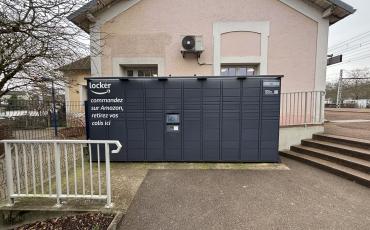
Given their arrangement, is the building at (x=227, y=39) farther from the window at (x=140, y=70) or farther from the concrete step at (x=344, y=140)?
the concrete step at (x=344, y=140)

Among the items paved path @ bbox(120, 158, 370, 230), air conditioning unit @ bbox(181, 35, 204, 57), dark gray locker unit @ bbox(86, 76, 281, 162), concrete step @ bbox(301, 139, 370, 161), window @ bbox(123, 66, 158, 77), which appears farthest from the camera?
window @ bbox(123, 66, 158, 77)

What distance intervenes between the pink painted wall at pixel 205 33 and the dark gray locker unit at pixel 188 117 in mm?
2033

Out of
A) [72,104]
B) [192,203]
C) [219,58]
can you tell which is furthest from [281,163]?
[72,104]

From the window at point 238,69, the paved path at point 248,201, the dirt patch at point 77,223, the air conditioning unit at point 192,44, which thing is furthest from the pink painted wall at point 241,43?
the dirt patch at point 77,223

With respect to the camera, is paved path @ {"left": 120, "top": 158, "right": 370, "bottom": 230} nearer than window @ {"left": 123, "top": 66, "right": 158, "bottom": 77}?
Yes

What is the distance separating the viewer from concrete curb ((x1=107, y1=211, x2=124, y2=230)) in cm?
270

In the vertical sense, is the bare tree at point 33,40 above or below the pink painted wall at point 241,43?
below

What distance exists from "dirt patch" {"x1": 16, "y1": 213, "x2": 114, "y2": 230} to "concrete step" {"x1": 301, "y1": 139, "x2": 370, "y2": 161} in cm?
556

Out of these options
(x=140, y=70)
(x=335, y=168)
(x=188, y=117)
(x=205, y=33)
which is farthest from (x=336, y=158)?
(x=140, y=70)

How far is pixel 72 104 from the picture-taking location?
9.95 metres

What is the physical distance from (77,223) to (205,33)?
643 centimetres

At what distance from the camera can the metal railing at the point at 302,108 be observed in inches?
269

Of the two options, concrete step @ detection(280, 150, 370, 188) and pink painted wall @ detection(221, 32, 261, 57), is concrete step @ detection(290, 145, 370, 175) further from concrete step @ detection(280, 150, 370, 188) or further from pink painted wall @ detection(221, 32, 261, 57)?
pink painted wall @ detection(221, 32, 261, 57)

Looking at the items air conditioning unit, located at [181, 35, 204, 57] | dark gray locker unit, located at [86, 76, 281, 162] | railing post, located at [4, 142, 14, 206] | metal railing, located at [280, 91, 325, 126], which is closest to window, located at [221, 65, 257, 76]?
air conditioning unit, located at [181, 35, 204, 57]
